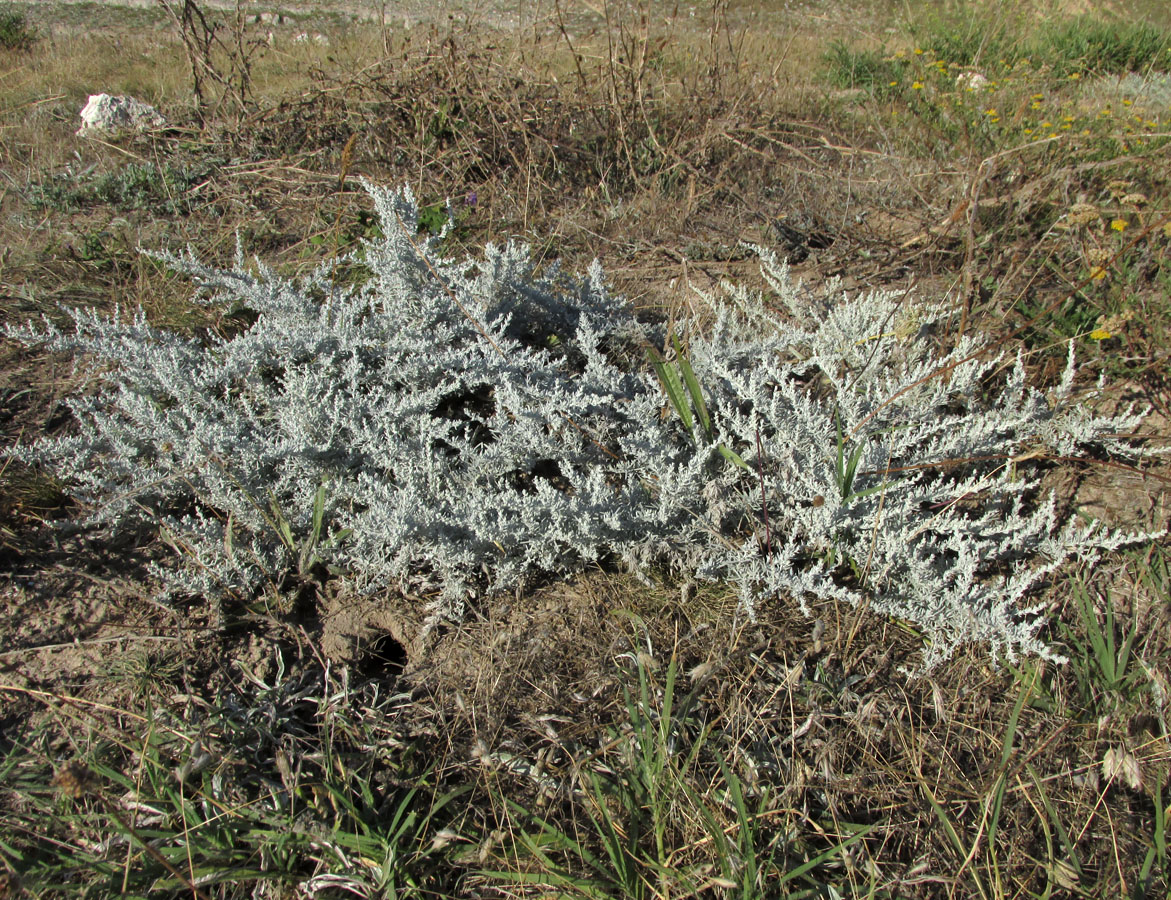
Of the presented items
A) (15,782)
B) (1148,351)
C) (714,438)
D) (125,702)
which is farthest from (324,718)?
(1148,351)

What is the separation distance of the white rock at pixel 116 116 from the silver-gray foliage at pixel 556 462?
9.35 feet

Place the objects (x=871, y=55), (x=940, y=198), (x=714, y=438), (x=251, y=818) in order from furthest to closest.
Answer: (x=871, y=55) → (x=940, y=198) → (x=714, y=438) → (x=251, y=818)

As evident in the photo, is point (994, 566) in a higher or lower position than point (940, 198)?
lower

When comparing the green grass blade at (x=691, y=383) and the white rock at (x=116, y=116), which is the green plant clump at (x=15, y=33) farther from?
the green grass blade at (x=691, y=383)

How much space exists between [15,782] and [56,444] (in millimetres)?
1035

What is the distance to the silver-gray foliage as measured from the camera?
2.04m

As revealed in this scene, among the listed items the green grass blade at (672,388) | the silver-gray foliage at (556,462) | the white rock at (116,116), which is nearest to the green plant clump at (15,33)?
the white rock at (116,116)

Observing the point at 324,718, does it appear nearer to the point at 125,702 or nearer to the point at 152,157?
the point at 125,702

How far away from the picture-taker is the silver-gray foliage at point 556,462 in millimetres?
2037

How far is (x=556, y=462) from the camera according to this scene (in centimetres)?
245

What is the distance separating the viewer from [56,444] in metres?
2.24

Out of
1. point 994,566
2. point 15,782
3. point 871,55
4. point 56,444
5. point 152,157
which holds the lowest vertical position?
point 15,782

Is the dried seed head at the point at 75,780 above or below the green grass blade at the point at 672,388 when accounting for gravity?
below

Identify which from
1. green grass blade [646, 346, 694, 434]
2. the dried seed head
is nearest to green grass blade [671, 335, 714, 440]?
green grass blade [646, 346, 694, 434]
